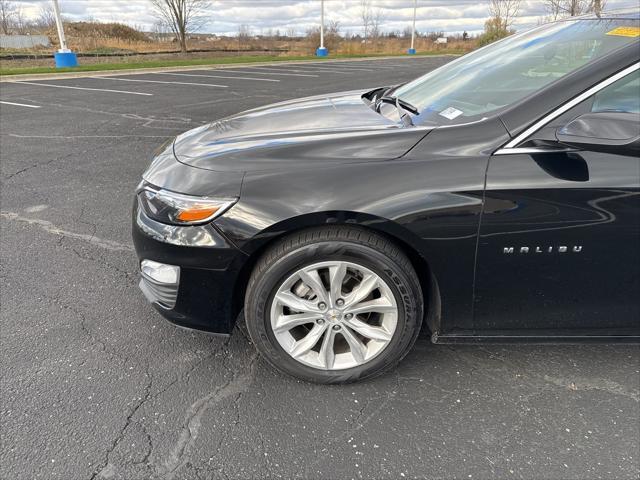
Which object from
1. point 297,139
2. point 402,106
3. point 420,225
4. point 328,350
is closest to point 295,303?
point 328,350

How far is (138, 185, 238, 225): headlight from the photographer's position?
201 cm

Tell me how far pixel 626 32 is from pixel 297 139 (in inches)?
61.5

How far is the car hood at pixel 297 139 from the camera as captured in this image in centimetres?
203

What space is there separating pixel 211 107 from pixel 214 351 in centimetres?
817

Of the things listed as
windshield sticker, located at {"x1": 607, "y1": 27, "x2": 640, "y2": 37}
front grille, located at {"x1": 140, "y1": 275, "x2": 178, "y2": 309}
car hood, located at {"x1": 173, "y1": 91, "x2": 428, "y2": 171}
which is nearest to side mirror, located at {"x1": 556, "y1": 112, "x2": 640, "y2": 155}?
windshield sticker, located at {"x1": 607, "y1": 27, "x2": 640, "y2": 37}

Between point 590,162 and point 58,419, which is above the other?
point 590,162

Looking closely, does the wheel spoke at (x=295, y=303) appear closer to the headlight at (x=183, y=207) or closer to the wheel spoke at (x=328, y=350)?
the wheel spoke at (x=328, y=350)

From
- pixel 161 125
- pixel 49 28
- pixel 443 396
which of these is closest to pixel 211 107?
pixel 161 125

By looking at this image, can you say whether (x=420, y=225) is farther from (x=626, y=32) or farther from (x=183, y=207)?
(x=626, y=32)

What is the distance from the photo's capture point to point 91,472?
1791 mm

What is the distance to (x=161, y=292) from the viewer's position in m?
2.22

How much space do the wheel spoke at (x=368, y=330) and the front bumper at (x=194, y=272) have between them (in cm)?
57

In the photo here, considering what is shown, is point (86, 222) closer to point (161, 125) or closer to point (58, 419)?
point (58, 419)

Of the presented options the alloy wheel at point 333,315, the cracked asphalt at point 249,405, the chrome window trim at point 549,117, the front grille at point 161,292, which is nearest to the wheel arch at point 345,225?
the alloy wheel at point 333,315
